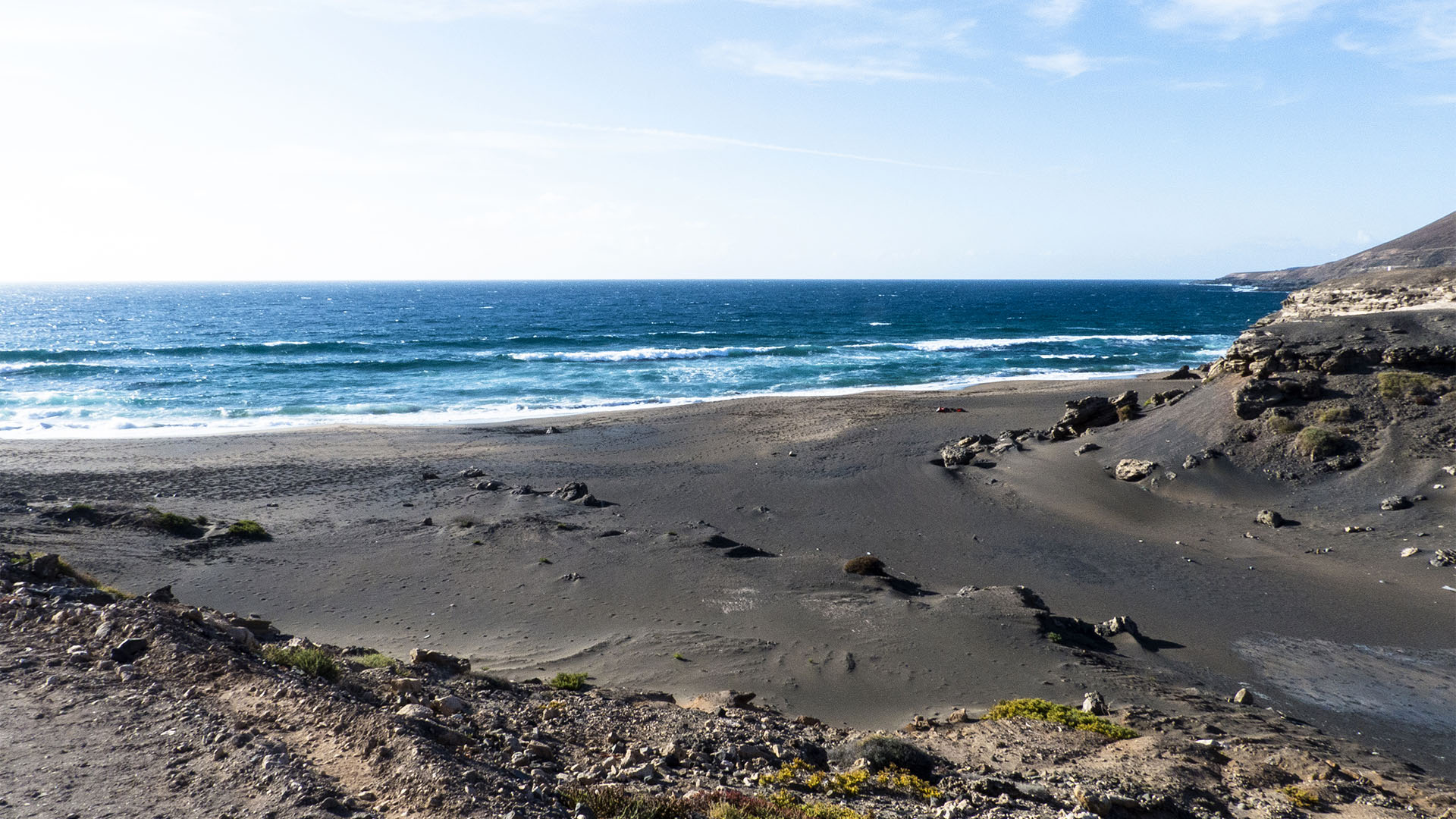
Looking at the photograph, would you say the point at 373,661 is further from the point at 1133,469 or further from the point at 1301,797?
the point at 1133,469

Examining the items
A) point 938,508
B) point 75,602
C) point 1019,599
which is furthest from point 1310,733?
point 75,602

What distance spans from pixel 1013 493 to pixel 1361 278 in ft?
51.2

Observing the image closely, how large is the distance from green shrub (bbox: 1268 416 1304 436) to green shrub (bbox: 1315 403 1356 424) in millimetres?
495

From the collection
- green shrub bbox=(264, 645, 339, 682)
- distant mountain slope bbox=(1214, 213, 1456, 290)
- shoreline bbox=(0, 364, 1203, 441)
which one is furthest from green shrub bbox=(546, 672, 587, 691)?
distant mountain slope bbox=(1214, 213, 1456, 290)

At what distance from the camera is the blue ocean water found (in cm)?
3459

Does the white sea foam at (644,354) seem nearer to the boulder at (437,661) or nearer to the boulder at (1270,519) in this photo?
the boulder at (1270,519)

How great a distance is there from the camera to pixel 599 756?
22.3ft

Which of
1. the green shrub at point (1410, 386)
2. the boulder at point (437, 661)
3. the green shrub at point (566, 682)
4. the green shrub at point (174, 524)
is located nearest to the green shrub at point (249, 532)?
the green shrub at point (174, 524)

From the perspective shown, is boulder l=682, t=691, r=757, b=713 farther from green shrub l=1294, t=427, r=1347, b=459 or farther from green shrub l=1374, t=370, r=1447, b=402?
green shrub l=1374, t=370, r=1447, b=402

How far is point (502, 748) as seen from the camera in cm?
654

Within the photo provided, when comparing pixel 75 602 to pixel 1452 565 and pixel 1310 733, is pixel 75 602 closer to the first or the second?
pixel 1310 733

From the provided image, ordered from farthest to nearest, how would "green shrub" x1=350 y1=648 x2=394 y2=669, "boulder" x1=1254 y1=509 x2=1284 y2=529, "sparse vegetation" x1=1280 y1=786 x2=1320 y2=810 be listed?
"boulder" x1=1254 y1=509 x2=1284 y2=529 → "green shrub" x1=350 y1=648 x2=394 y2=669 → "sparse vegetation" x1=1280 y1=786 x2=1320 y2=810

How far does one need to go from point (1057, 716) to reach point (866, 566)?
5.83m

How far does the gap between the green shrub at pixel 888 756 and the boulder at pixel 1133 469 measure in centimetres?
1522
